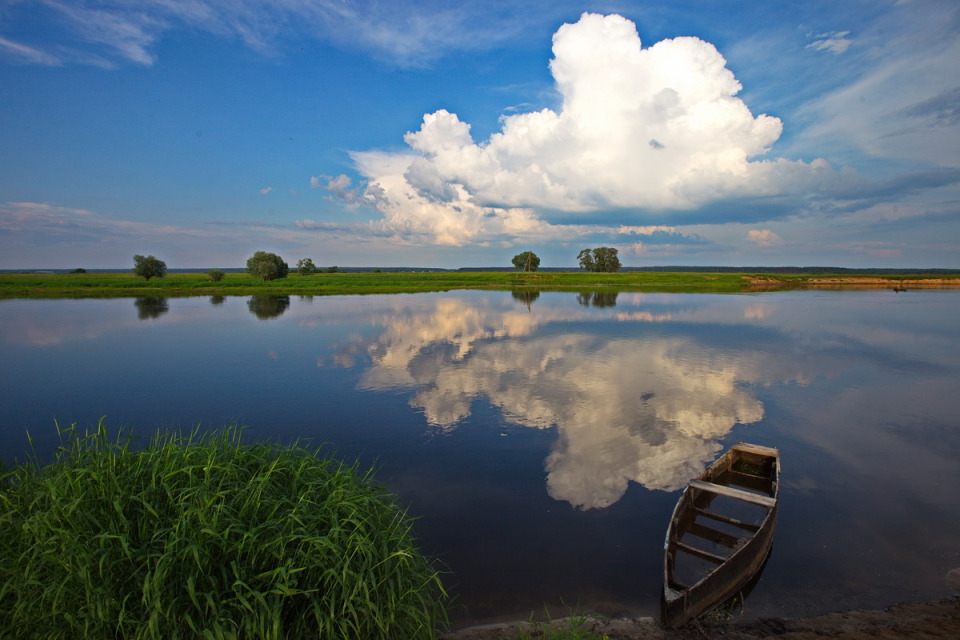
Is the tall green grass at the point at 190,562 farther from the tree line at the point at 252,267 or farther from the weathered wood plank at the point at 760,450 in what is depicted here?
the tree line at the point at 252,267

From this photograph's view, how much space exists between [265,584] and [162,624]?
0.99 m

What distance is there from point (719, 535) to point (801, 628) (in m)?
2.33

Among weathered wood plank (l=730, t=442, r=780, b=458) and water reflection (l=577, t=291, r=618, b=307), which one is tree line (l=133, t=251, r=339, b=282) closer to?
water reflection (l=577, t=291, r=618, b=307)

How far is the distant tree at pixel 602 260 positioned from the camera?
15662 cm

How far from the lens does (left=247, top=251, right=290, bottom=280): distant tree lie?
4134 inches

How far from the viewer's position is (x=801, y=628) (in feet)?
22.2

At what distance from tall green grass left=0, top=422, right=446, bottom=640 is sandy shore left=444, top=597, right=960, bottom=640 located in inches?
78.0

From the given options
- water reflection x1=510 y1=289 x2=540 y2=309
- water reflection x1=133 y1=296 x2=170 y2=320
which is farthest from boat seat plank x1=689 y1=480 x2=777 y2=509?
water reflection x1=133 y1=296 x2=170 y2=320

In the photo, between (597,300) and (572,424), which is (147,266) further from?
(572,424)

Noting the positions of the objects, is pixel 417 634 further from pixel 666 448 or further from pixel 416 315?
pixel 416 315

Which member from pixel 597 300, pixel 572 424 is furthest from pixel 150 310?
pixel 597 300

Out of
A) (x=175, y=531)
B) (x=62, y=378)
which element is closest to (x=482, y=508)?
(x=175, y=531)

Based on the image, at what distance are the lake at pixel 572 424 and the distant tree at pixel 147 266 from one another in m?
68.3

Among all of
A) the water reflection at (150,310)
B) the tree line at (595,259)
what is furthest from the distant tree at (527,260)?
the water reflection at (150,310)
